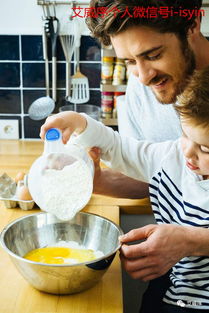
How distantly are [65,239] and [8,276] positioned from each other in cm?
19

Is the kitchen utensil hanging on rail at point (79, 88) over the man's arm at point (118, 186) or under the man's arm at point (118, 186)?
over

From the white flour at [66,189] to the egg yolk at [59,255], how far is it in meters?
0.10

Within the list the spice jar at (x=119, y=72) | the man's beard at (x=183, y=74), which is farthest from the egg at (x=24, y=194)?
the spice jar at (x=119, y=72)

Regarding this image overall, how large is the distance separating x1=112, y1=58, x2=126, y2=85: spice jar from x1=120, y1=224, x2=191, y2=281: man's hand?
0.97 metres

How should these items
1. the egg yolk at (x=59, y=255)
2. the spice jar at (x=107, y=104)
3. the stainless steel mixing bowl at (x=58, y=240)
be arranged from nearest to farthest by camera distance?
the stainless steel mixing bowl at (x=58, y=240) → the egg yolk at (x=59, y=255) → the spice jar at (x=107, y=104)

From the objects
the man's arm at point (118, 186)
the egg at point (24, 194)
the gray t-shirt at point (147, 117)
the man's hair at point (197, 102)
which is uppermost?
the man's hair at point (197, 102)

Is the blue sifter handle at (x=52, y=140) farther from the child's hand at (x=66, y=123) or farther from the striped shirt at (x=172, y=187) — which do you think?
the striped shirt at (x=172, y=187)

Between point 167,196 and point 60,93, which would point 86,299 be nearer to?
point 167,196

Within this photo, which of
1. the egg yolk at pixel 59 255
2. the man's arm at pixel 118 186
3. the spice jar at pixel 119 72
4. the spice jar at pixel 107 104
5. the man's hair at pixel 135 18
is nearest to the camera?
the egg yolk at pixel 59 255

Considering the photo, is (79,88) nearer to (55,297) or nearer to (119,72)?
(119,72)

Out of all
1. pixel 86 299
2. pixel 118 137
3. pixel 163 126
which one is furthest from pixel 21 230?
pixel 163 126

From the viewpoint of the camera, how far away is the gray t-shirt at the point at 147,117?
57.7 inches

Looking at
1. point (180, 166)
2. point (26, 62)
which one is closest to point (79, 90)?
point (26, 62)

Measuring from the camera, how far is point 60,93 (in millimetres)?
2088
